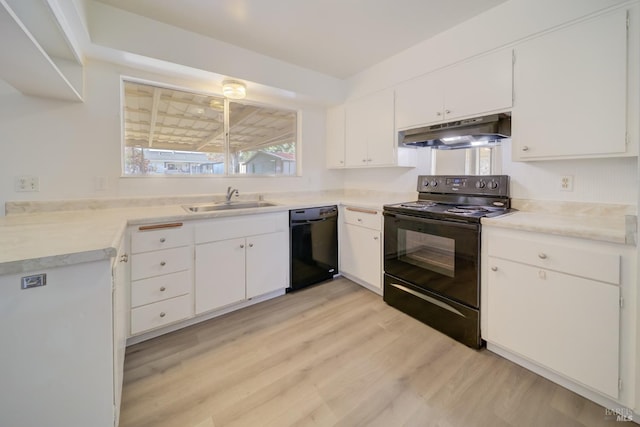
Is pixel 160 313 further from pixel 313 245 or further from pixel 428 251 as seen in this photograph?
pixel 428 251

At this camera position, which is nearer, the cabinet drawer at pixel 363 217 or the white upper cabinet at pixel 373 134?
the cabinet drawer at pixel 363 217

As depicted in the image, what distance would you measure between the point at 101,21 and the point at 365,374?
9.68 ft

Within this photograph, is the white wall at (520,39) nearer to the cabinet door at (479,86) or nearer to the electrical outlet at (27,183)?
the cabinet door at (479,86)

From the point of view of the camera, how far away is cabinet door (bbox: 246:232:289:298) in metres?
2.43

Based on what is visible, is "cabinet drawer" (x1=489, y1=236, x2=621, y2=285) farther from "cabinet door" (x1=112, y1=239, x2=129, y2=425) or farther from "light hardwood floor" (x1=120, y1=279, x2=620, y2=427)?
"cabinet door" (x1=112, y1=239, x2=129, y2=425)

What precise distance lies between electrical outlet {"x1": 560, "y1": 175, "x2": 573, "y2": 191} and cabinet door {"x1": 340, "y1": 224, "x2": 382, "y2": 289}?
1.40 m

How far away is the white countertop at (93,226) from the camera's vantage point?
93 cm

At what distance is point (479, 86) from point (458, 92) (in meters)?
0.16

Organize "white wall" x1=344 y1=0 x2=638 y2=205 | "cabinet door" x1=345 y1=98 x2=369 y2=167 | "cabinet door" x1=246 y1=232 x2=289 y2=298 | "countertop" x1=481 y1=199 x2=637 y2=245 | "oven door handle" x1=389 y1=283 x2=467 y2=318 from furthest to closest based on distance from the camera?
"cabinet door" x1=345 y1=98 x2=369 y2=167 < "cabinet door" x1=246 y1=232 x2=289 y2=298 < "oven door handle" x1=389 y1=283 x2=467 y2=318 < "white wall" x1=344 y1=0 x2=638 y2=205 < "countertop" x1=481 y1=199 x2=637 y2=245

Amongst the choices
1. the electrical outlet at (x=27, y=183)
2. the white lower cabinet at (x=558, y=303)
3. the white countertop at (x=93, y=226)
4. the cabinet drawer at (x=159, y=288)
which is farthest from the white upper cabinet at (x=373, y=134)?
the electrical outlet at (x=27, y=183)

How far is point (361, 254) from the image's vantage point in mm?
2811

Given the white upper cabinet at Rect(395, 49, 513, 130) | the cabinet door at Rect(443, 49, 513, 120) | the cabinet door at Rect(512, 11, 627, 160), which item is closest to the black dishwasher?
the white upper cabinet at Rect(395, 49, 513, 130)

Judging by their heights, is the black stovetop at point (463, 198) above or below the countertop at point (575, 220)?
above

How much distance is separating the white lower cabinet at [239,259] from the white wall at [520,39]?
1.95 m
